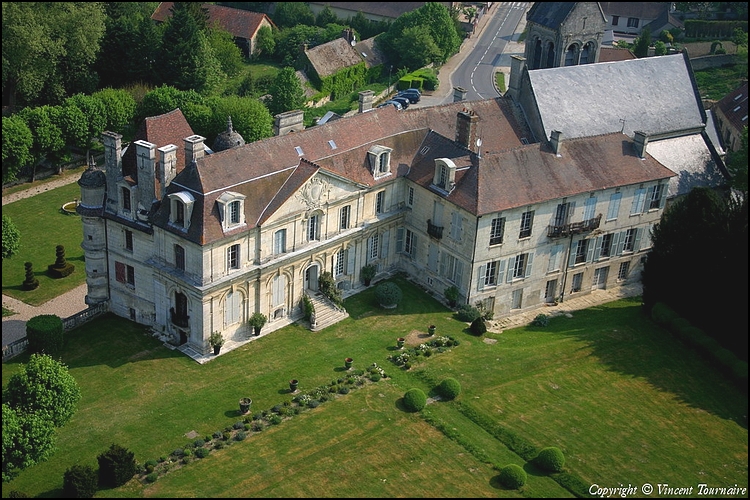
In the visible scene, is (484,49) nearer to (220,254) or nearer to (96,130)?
(96,130)

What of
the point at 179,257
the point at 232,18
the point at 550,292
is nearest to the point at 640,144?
the point at 550,292

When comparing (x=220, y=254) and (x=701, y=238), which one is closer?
(x=220, y=254)

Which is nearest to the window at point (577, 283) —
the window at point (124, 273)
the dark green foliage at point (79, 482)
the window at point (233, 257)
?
the window at point (233, 257)

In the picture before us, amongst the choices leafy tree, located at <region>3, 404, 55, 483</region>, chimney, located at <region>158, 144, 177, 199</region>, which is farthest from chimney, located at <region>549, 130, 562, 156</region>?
leafy tree, located at <region>3, 404, 55, 483</region>

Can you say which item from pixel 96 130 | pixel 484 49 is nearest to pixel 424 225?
pixel 96 130

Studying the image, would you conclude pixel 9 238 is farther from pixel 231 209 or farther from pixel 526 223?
pixel 526 223

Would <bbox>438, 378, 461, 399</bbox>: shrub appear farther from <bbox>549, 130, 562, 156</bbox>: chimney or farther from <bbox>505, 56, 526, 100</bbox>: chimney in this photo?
<bbox>505, 56, 526, 100</bbox>: chimney
